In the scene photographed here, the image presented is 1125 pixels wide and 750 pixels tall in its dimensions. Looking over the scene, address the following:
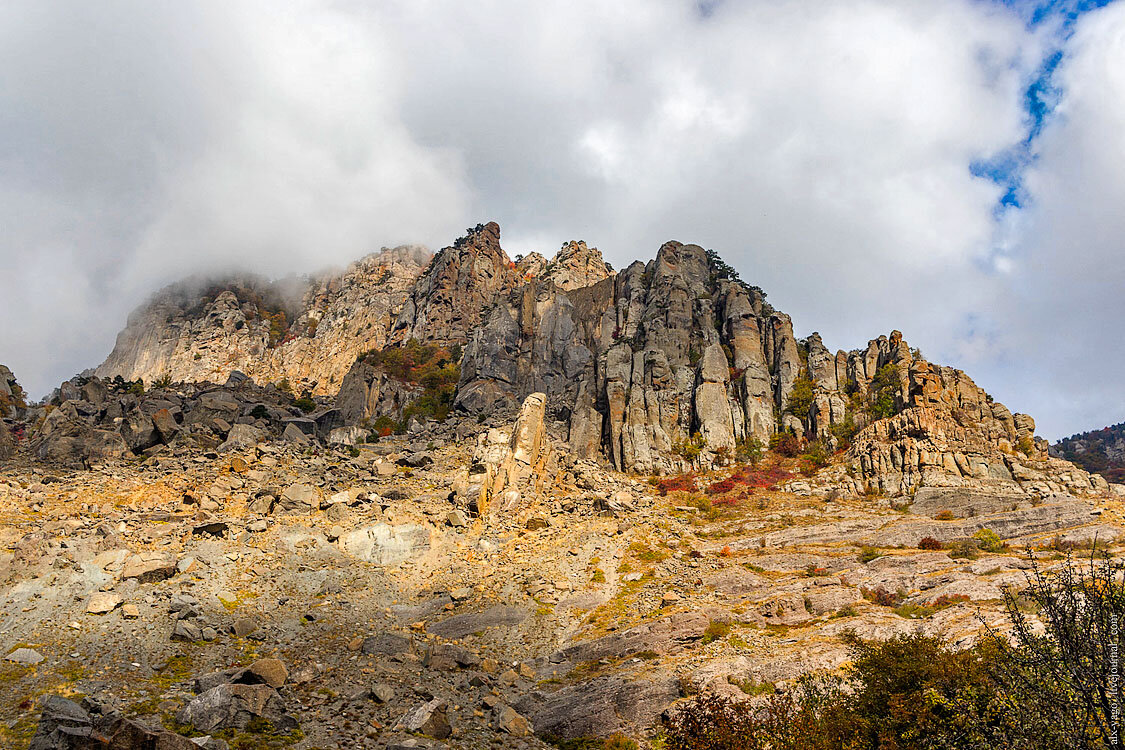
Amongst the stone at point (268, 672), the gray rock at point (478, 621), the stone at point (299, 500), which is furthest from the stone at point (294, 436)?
the stone at point (268, 672)

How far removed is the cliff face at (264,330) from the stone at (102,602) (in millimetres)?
91075

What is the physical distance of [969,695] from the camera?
16.7m

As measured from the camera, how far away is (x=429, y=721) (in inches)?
790

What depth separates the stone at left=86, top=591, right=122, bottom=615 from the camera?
2412 cm

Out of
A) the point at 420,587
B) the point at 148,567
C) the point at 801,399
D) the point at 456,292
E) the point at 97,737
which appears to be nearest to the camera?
the point at 97,737

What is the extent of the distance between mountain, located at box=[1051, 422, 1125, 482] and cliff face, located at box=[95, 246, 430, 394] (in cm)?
14541

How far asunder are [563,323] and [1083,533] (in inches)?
2918

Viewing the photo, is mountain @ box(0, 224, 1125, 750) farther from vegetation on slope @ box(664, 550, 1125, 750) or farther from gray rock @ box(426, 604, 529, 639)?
vegetation on slope @ box(664, 550, 1125, 750)

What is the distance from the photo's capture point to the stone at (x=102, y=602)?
24125mm

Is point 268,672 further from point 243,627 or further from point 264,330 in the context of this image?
point 264,330

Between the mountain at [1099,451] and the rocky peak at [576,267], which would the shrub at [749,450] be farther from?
the mountain at [1099,451]

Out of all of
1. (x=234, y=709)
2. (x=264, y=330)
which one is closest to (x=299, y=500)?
(x=234, y=709)

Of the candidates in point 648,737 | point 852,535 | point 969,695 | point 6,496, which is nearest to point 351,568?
point 6,496

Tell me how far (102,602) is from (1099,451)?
202282mm
